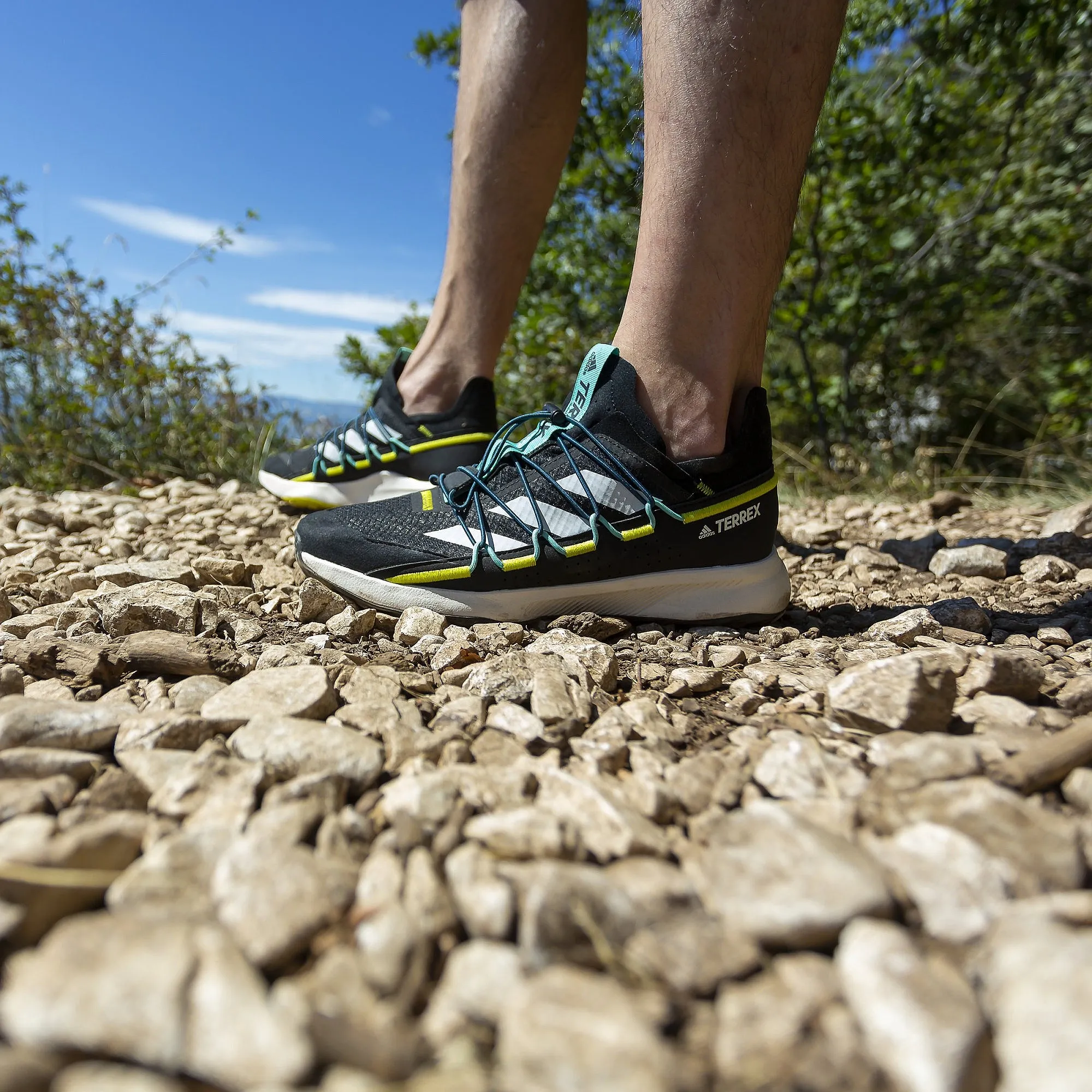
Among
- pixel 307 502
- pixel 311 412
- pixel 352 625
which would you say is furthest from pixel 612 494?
pixel 311 412

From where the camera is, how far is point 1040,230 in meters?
3.91

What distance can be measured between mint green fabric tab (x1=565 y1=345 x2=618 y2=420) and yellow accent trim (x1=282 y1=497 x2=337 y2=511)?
112 cm

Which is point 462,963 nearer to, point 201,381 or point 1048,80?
point 201,381

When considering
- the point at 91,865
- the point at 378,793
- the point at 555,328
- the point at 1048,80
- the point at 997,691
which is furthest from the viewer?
the point at 555,328

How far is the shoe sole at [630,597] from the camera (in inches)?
55.2

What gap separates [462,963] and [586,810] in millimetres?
203

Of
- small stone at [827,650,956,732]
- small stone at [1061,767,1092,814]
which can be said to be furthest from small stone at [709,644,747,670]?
small stone at [1061,767,1092,814]

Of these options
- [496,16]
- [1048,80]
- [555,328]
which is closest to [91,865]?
[496,16]

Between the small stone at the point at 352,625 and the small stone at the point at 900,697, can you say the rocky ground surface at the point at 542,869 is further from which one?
the small stone at the point at 352,625

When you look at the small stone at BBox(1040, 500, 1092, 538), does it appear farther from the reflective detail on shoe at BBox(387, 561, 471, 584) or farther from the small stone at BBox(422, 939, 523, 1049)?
the small stone at BBox(422, 939, 523, 1049)

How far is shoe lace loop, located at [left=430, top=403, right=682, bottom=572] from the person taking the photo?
1.36m

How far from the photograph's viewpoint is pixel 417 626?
1.34 meters

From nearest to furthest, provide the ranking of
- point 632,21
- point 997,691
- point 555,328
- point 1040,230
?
point 997,691 → point 632,21 → point 1040,230 → point 555,328

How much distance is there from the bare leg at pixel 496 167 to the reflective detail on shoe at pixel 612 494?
37.5 inches
